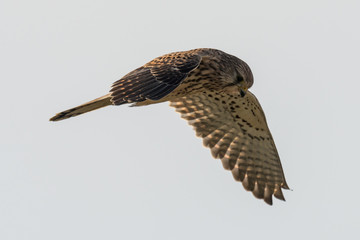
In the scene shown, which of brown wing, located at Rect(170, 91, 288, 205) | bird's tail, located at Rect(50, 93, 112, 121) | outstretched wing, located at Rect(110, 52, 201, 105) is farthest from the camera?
brown wing, located at Rect(170, 91, 288, 205)

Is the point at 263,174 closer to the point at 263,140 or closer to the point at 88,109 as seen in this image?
the point at 263,140

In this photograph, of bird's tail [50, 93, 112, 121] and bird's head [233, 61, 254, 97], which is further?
bird's head [233, 61, 254, 97]

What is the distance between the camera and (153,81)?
1132 cm

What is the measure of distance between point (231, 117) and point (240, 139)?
391 millimetres

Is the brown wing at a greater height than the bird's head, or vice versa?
the bird's head

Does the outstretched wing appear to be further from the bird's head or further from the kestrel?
the bird's head

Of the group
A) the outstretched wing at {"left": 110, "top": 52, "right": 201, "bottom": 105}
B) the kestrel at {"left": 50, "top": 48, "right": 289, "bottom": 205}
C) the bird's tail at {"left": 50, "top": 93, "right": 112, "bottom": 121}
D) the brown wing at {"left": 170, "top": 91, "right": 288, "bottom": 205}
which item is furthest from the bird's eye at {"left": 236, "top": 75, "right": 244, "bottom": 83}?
the bird's tail at {"left": 50, "top": 93, "right": 112, "bottom": 121}

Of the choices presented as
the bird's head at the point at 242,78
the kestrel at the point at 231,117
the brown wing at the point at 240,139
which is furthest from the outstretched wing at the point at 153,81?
the brown wing at the point at 240,139

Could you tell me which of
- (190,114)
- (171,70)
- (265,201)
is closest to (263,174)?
(265,201)

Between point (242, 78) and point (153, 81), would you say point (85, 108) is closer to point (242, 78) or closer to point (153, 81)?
point (153, 81)

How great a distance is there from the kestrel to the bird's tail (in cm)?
5

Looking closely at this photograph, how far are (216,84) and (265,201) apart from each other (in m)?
1.96

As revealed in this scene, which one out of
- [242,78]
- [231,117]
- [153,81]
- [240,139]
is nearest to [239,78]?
[242,78]

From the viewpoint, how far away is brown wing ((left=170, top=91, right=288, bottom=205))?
1357 centimetres
